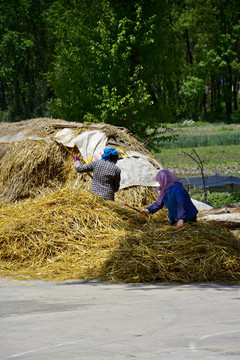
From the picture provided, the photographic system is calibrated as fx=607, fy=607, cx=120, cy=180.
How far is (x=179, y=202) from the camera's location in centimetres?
765

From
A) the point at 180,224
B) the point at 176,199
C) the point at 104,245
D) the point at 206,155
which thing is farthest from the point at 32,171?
the point at 206,155

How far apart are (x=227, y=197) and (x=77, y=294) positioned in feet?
33.2

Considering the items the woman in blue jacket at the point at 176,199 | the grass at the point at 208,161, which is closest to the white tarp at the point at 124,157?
the woman in blue jacket at the point at 176,199

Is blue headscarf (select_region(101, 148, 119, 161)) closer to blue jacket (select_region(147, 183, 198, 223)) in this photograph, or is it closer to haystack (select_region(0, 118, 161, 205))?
haystack (select_region(0, 118, 161, 205))

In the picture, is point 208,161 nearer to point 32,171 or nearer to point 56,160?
point 56,160

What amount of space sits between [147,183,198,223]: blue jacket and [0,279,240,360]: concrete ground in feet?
5.05

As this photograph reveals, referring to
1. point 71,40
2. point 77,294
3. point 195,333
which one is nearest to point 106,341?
point 195,333

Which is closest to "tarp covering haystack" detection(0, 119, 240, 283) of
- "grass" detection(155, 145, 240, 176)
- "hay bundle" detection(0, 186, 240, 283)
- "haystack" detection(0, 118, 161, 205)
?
"hay bundle" detection(0, 186, 240, 283)

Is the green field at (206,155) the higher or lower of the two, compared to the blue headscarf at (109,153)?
lower

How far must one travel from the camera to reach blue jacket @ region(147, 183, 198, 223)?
766 cm

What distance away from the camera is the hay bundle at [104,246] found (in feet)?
22.4

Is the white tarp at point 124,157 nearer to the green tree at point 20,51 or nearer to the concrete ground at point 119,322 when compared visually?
the concrete ground at point 119,322

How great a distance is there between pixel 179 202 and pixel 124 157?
16.9 ft

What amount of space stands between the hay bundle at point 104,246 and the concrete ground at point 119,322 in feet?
1.71
